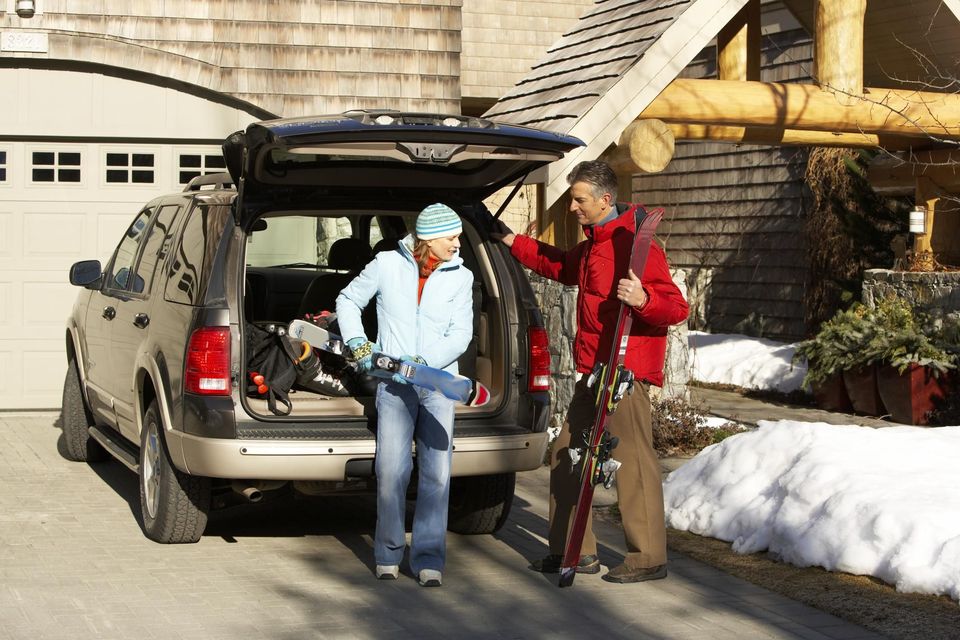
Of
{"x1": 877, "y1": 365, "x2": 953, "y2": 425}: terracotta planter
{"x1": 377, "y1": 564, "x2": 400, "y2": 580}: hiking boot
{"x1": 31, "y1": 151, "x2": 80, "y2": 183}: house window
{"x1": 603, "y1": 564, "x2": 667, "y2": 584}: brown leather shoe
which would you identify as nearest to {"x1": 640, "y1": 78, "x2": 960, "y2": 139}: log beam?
{"x1": 877, "y1": 365, "x2": 953, "y2": 425}: terracotta planter

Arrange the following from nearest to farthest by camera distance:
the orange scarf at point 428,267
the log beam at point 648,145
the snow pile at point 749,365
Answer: the orange scarf at point 428,267 → the log beam at point 648,145 → the snow pile at point 749,365

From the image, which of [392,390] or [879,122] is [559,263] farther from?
[879,122]

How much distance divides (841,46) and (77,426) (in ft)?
21.3

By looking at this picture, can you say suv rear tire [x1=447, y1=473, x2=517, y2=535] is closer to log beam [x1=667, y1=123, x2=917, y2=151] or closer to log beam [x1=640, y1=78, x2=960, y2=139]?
log beam [x1=640, y1=78, x2=960, y2=139]

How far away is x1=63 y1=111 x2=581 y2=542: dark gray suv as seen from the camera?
6602 mm

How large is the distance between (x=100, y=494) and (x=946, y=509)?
477cm

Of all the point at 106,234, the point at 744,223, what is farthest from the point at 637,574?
the point at 744,223

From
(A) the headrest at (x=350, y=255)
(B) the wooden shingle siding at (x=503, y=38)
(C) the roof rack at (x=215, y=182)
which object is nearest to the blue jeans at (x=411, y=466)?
(A) the headrest at (x=350, y=255)

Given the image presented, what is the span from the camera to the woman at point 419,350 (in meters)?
6.50

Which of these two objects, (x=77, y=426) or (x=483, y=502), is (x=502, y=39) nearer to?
(x=77, y=426)

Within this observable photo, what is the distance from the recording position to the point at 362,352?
6328mm

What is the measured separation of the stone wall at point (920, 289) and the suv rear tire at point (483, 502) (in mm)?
5771

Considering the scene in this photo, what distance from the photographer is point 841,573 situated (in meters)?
6.74

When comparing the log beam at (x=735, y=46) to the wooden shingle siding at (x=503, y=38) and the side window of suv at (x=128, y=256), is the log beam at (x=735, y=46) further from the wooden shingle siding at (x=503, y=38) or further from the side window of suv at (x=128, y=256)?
the wooden shingle siding at (x=503, y=38)
